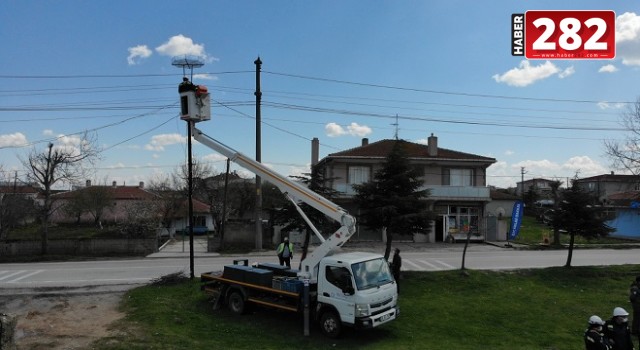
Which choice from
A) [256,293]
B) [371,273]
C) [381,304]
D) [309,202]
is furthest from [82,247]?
[381,304]

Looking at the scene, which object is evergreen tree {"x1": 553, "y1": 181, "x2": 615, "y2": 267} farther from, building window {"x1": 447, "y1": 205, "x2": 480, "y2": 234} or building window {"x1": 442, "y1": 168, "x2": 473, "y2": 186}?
building window {"x1": 442, "y1": 168, "x2": 473, "y2": 186}

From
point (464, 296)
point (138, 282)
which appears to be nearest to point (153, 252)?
point (138, 282)

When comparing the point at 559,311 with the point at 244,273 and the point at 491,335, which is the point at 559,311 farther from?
the point at 244,273

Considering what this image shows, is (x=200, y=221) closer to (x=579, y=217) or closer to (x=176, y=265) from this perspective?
(x=176, y=265)

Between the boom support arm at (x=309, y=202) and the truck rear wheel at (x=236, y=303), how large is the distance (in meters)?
2.09

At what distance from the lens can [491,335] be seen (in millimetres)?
12469

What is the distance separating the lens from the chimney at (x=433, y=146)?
3908 cm

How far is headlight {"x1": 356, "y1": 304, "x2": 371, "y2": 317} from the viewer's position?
1093 cm

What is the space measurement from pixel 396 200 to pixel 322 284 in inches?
A: 305

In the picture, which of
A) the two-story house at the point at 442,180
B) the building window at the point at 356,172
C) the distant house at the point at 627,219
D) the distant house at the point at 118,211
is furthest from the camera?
the distant house at the point at 118,211

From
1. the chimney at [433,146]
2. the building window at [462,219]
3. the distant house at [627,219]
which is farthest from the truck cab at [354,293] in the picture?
the distant house at [627,219]

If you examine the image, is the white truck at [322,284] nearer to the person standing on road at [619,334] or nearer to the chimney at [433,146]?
the person standing on road at [619,334]

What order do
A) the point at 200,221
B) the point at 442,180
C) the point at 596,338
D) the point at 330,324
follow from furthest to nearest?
the point at 200,221 < the point at 442,180 < the point at 330,324 < the point at 596,338

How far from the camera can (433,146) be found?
3938cm
